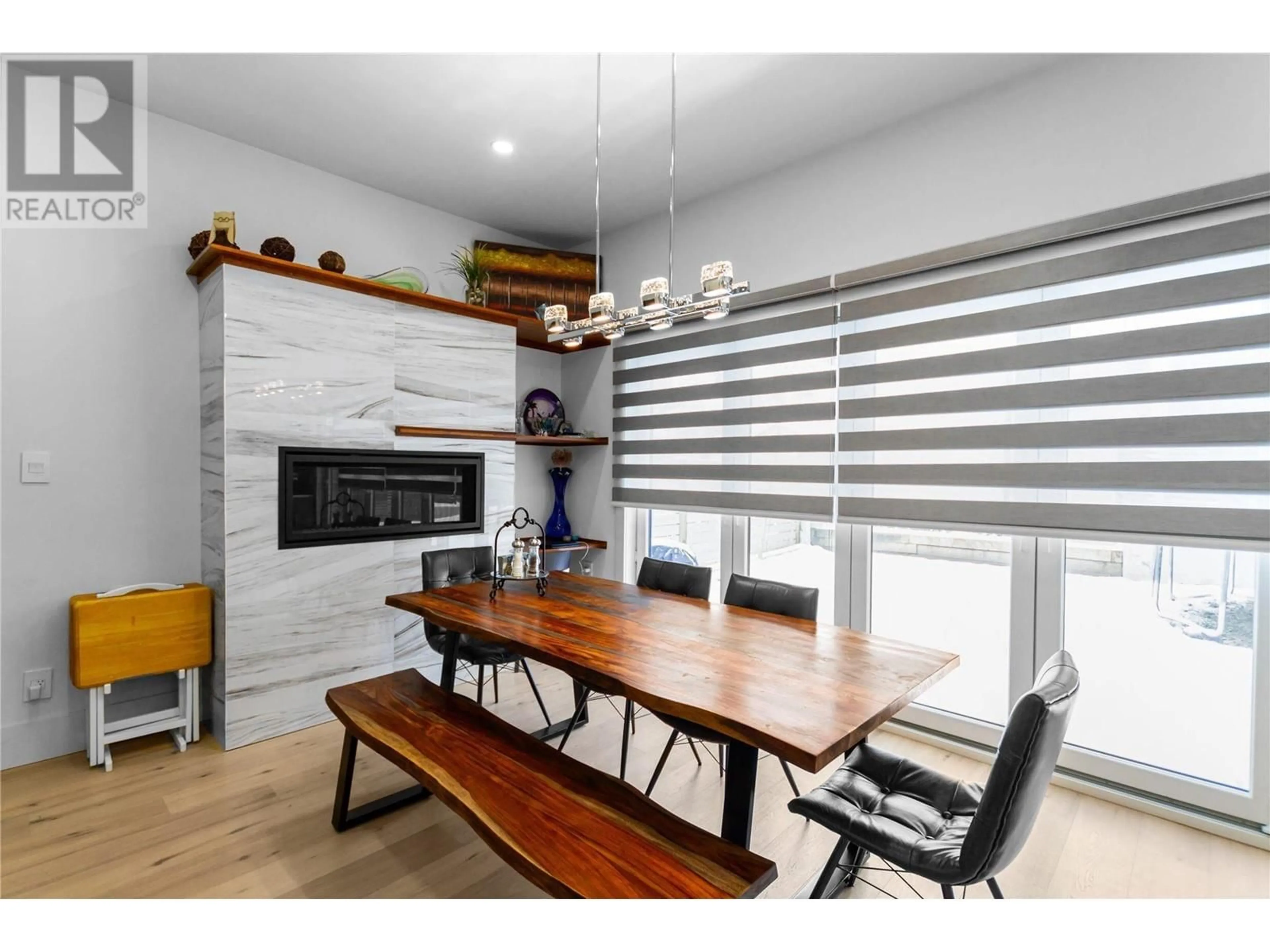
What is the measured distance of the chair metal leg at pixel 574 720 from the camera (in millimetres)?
2676

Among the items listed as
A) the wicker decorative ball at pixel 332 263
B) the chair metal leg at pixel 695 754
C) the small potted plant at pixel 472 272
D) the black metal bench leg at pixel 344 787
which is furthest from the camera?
the small potted plant at pixel 472 272

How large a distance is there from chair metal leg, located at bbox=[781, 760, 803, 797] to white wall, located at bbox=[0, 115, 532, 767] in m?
2.93

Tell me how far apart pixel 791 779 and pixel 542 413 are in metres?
2.96

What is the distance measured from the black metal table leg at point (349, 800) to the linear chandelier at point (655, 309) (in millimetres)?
1651

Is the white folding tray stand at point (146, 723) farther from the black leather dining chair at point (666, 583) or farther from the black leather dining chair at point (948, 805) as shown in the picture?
the black leather dining chair at point (948, 805)

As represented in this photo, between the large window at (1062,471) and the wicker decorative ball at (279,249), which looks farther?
the wicker decorative ball at (279,249)

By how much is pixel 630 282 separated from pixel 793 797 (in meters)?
3.16

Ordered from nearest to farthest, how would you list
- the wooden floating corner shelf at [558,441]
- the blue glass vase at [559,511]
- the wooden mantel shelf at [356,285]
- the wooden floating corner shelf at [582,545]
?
the wooden mantel shelf at [356,285]
the wooden floating corner shelf at [558,441]
the wooden floating corner shelf at [582,545]
the blue glass vase at [559,511]

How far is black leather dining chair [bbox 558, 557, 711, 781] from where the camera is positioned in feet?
8.84

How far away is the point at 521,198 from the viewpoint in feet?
11.8

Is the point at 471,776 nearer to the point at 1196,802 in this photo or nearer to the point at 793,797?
the point at 793,797

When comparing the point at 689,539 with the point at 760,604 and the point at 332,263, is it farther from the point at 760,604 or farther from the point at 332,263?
the point at 332,263

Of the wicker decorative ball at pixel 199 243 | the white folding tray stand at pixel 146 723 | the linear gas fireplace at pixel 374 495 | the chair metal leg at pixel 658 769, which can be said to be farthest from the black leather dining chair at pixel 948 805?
the wicker decorative ball at pixel 199 243

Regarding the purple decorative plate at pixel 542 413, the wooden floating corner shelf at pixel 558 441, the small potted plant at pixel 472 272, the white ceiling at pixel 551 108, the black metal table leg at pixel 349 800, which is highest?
the white ceiling at pixel 551 108
